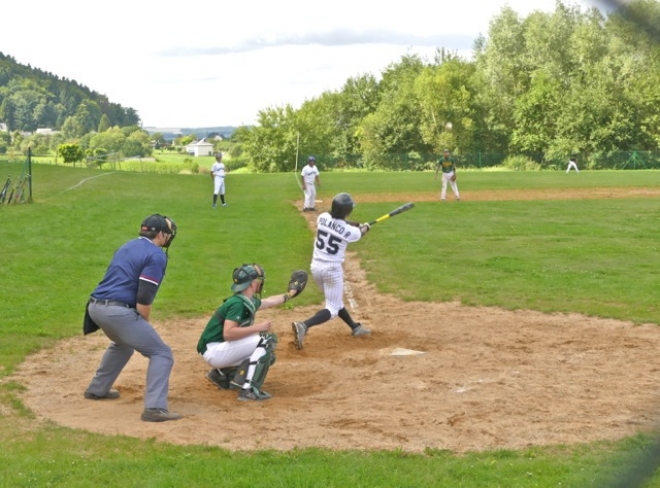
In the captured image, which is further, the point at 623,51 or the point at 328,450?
the point at 328,450

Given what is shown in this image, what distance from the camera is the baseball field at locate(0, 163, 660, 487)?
6371 mm

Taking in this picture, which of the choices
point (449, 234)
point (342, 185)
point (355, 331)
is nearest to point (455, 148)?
point (342, 185)

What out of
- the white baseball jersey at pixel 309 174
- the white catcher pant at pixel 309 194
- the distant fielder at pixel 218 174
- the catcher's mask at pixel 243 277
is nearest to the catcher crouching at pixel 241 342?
the catcher's mask at pixel 243 277

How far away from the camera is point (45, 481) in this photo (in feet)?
19.7

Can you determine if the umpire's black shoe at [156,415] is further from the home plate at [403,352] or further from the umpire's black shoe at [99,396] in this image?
the home plate at [403,352]

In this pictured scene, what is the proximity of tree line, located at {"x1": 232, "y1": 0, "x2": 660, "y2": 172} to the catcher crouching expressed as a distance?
9.93 feet

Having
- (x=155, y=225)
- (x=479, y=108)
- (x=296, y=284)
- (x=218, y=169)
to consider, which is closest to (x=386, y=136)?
(x=218, y=169)

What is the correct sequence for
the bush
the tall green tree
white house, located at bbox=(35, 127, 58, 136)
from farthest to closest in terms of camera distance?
white house, located at bbox=(35, 127, 58, 136)
the tall green tree
the bush

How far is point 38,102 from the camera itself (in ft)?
166

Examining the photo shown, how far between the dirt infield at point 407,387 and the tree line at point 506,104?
256cm

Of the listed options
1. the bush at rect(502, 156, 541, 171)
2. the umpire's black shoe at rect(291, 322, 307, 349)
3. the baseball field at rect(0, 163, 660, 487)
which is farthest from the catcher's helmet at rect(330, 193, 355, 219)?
the bush at rect(502, 156, 541, 171)

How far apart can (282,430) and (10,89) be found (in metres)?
48.0

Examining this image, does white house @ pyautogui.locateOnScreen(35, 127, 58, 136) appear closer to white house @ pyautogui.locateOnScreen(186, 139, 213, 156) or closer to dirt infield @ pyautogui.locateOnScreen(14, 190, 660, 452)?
white house @ pyautogui.locateOnScreen(186, 139, 213, 156)

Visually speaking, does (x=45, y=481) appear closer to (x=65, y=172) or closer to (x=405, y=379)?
(x=405, y=379)
